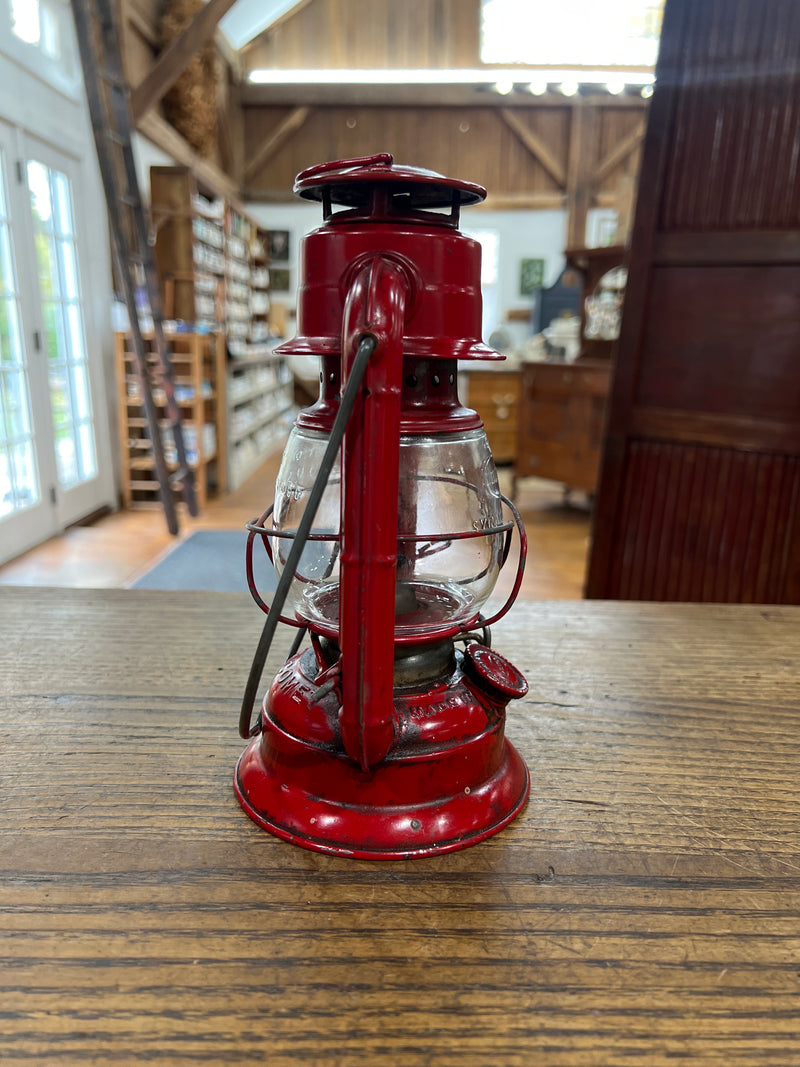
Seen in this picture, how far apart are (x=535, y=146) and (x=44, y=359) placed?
5.74m

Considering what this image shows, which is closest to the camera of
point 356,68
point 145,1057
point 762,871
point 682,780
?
point 145,1057

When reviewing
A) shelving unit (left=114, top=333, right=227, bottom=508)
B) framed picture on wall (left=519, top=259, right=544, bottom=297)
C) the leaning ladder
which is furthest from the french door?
framed picture on wall (left=519, top=259, right=544, bottom=297)

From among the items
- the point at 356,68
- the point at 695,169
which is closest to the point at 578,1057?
the point at 695,169

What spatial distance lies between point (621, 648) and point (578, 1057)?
527 mm

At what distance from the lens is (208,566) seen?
9.44 ft

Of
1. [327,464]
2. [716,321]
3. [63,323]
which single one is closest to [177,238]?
[63,323]

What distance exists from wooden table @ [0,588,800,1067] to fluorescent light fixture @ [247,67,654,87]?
763 cm

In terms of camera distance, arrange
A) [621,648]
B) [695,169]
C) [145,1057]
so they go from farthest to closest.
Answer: [695,169], [621,648], [145,1057]

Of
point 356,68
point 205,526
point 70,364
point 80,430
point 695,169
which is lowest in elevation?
point 205,526

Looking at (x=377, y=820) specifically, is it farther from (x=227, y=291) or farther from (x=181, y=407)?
(x=227, y=291)

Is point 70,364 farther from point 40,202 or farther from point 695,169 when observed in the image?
point 695,169

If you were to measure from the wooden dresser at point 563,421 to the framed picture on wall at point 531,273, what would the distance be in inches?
159

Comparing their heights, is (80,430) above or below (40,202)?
below

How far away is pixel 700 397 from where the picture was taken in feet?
5.05
